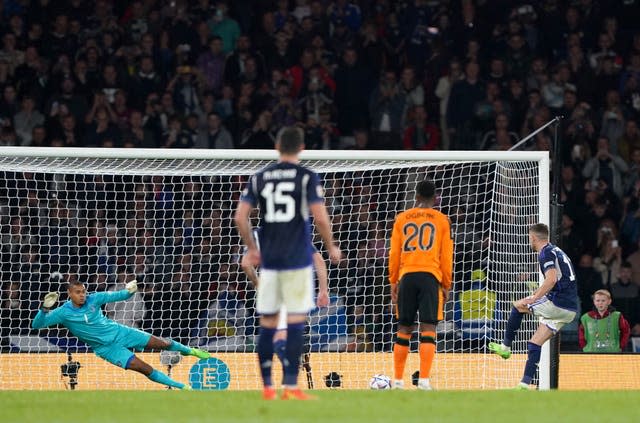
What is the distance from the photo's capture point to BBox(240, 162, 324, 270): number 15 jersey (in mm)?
8375

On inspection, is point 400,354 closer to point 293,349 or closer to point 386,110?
point 293,349

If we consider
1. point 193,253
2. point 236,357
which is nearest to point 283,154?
point 236,357

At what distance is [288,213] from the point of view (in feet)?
27.5

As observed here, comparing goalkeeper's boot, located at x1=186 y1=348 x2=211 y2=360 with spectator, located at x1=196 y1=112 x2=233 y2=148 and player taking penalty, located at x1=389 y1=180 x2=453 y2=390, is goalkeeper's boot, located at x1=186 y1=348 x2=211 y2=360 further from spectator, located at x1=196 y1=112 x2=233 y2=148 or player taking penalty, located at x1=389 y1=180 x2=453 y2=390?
spectator, located at x1=196 y1=112 x2=233 y2=148

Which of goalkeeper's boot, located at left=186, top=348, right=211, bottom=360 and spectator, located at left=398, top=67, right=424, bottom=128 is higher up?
spectator, located at left=398, top=67, right=424, bottom=128

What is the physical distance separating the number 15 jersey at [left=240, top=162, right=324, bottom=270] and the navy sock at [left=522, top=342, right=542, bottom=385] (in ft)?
15.0

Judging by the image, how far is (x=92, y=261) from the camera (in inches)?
599

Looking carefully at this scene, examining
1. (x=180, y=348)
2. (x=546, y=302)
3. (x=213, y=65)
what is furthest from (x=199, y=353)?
(x=213, y=65)

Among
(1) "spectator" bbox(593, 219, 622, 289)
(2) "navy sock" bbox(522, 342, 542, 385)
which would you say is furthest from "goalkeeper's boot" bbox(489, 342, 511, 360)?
(1) "spectator" bbox(593, 219, 622, 289)

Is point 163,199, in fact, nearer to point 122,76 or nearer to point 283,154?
point 122,76

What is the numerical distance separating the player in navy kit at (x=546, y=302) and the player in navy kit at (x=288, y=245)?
449cm

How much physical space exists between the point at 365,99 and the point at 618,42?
4.44 meters

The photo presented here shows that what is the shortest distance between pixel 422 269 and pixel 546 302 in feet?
8.16

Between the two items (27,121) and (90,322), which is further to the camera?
(27,121)
